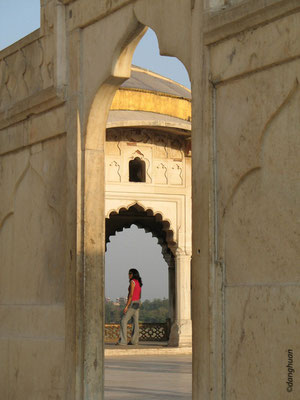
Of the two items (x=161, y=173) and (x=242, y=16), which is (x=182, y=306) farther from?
(x=242, y=16)

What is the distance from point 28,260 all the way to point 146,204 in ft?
23.4

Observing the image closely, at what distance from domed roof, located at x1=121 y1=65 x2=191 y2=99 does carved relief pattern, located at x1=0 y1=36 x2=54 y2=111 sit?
765 centimetres

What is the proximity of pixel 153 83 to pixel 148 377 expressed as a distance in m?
8.83

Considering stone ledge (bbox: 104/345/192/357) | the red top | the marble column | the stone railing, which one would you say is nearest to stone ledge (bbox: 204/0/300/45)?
stone ledge (bbox: 104/345/192/357)

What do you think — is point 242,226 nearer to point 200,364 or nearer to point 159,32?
point 200,364

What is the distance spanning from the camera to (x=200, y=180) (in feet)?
18.5

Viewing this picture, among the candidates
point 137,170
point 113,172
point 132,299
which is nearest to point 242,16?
point 113,172

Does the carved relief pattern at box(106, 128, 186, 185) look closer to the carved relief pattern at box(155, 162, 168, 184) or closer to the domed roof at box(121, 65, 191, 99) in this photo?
the carved relief pattern at box(155, 162, 168, 184)

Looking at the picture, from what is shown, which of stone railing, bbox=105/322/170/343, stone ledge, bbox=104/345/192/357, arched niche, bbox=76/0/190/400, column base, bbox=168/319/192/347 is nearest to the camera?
arched niche, bbox=76/0/190/400

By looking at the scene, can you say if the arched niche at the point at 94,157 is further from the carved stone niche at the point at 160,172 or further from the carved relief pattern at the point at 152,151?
the carved stone niche at the point at 160,172

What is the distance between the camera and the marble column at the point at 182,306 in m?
15.2

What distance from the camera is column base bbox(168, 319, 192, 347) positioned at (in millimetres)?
15164

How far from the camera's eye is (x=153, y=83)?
1759 centimetres

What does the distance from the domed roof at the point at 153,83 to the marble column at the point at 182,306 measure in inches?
127
